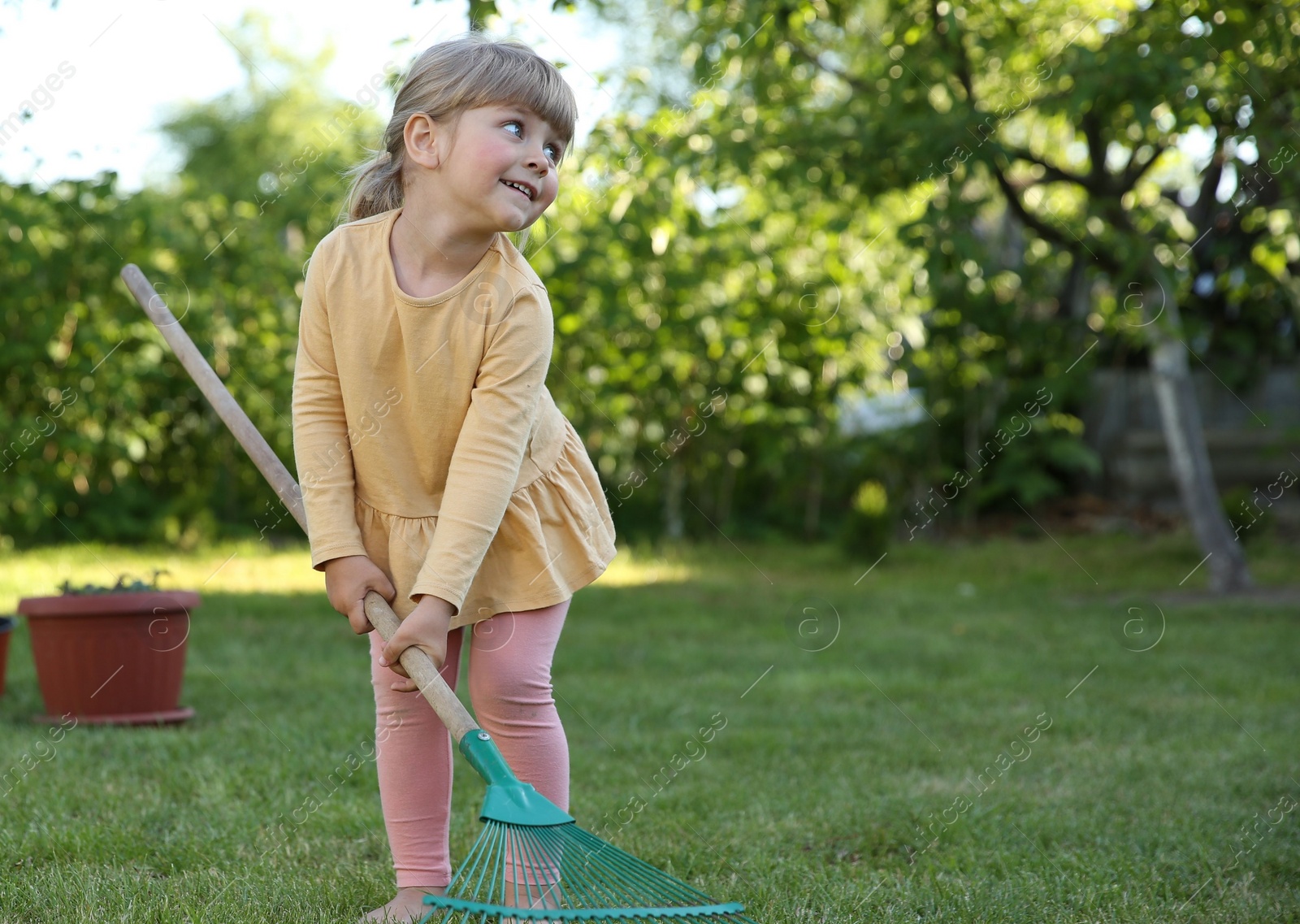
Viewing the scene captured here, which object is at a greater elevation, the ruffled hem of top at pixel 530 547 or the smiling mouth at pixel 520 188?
the smiling mouth at pixel 520 188

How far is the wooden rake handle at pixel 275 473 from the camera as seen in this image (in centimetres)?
176

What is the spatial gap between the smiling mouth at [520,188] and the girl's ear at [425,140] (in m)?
0.12

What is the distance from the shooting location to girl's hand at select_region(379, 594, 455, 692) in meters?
1.77

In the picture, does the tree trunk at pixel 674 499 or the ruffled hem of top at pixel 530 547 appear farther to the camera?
the tree trunk at pixel 674 499

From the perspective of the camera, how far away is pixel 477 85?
6.03 feet

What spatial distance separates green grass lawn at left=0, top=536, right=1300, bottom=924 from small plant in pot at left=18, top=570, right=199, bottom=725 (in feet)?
0.40

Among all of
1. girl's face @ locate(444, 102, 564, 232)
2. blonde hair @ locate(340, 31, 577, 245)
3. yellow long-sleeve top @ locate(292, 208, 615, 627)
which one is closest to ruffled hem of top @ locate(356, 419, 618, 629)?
yellow long-sleeve top @ locate(292, 208, 615, 627)

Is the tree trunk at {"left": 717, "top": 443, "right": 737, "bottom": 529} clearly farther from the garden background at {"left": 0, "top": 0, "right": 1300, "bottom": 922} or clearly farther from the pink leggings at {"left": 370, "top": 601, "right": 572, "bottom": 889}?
the pink leggings at {"left": 370, "top": 601, "right": 572, "bottom": 889}

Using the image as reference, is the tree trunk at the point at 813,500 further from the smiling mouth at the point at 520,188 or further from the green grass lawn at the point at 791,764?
the smiling mouth at the point at 520,188

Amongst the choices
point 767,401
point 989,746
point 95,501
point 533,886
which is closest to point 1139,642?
point 989,746

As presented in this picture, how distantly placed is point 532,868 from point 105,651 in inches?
86.9

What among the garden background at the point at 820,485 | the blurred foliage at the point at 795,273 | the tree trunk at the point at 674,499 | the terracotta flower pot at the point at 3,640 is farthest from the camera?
the tree trunk at the point at 674,499

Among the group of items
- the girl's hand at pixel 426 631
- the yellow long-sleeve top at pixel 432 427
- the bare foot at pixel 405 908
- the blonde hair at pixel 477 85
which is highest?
the blonde hair at pixel 477 85

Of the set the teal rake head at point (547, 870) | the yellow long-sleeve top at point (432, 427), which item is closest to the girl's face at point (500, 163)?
the yellow long-sleeve top at point (432, 427)
